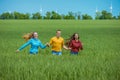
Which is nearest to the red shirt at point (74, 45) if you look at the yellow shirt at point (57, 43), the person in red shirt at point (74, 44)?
the person in red shirt at point (74, 44)

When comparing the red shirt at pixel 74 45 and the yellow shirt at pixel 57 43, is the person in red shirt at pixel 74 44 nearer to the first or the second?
the red shirt at pixel 74 45

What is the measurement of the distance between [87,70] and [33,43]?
4.87 m

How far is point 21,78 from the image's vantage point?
10.2 metres

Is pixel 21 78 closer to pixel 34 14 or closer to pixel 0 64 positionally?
pixel 0 64

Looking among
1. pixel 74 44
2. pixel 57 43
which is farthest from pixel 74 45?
pixel 57 43

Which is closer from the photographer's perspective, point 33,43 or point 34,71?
point 34,71

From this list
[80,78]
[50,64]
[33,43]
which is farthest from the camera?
[33,43]

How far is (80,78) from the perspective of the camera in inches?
396

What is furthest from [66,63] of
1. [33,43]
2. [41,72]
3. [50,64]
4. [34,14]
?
[34,14]

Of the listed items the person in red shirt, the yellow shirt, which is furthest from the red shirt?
the yellow shirt

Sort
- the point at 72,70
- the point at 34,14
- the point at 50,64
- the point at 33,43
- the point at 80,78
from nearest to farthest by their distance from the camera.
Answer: the point at 80,78, the point at 72,70, the point at 50,64, the point at 33,43, the point at 34,14

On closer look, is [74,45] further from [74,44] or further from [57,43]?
[57,43]

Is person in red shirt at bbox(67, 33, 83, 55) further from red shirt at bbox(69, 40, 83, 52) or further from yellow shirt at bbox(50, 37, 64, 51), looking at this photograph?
yellow shirt at bbox(50, 37, 64, 51)

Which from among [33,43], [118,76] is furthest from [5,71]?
[33,43]
